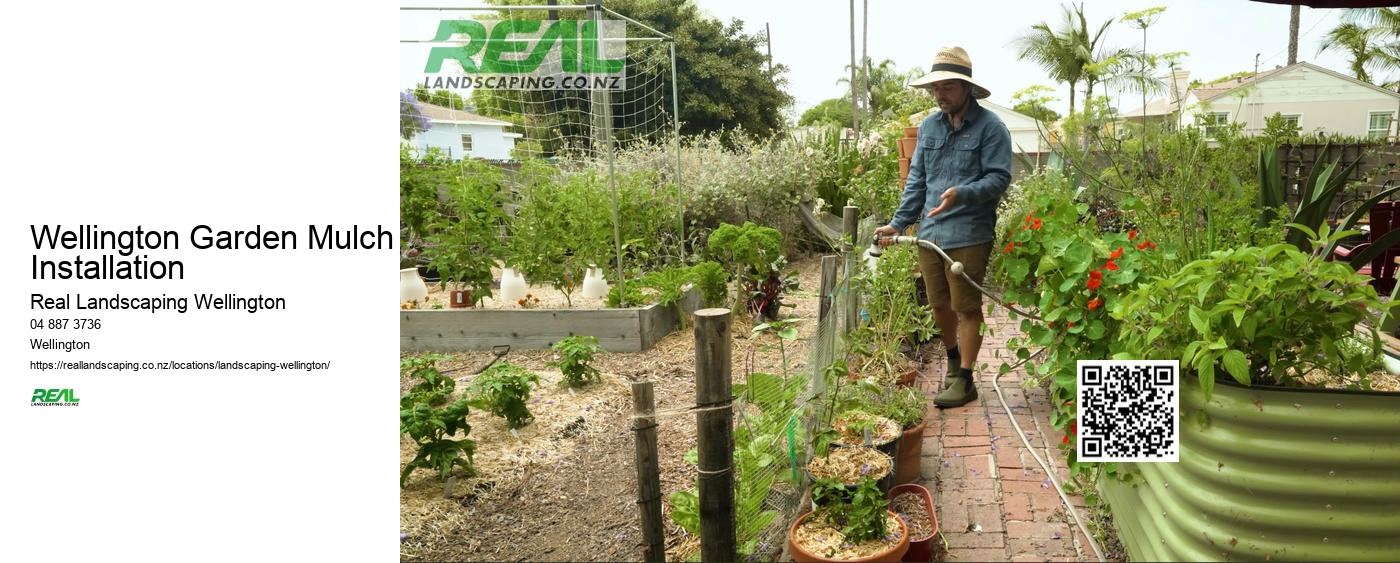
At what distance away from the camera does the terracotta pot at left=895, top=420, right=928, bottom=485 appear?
2.83m

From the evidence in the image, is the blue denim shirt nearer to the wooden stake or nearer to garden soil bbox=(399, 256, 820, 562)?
the wooden stake

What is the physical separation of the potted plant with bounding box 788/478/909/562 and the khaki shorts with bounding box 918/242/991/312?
1.37 metres

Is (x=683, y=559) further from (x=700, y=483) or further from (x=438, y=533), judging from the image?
(x=438, y=533)

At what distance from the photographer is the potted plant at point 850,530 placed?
2096 millimetres

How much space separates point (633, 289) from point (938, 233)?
229 centimetres

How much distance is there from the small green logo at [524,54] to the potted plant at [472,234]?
0.83 meters

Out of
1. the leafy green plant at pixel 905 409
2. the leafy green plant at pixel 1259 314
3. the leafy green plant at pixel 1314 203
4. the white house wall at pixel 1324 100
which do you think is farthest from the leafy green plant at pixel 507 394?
the white house wall at pixel 1324 100

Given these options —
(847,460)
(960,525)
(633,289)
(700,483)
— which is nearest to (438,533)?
(700,483)

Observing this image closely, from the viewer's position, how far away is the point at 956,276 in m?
3.40

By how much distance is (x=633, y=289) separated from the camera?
5211 millimetres

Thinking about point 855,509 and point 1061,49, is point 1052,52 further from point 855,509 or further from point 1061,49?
point 855,509

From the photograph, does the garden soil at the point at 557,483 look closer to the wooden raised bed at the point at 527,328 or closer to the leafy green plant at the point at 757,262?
the wooden raised bed at the point at 527,328

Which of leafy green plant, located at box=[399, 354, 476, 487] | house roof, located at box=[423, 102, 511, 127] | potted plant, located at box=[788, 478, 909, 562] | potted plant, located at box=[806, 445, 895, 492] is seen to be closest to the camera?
potted plant, located at box=[788, 478, 909, 562]

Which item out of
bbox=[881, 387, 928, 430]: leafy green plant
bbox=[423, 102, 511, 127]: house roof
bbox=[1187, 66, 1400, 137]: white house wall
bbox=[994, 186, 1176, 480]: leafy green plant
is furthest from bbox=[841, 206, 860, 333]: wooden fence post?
bbox=[1187, 66, 1400, 137]: white house wall
